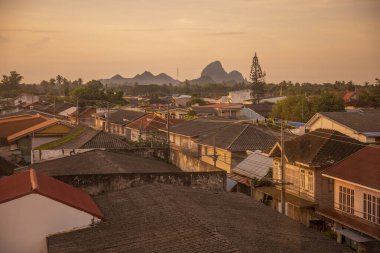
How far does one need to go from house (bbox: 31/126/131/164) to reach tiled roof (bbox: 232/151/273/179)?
6.03 meters

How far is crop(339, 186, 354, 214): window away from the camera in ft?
58.6

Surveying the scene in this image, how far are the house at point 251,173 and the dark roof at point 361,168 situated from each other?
4.55 metres

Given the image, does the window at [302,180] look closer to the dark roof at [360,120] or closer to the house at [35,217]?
the dark roof at [360,120]

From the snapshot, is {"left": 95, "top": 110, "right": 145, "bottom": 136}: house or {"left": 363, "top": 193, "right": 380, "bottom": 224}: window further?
{"left": 95, "top": 110, "right": 145, "bottom": 136}: house

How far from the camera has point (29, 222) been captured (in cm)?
1123

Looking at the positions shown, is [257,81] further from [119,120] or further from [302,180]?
[302,180]

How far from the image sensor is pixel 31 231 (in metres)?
11.2

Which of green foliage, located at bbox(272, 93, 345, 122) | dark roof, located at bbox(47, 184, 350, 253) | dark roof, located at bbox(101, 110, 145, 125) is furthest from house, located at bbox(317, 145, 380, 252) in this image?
dark roof, located at bbox(101, 110, 145, 125)

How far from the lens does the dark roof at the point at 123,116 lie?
47.4 metres

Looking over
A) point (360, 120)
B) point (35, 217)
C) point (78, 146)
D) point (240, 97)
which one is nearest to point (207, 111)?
point (240, 97)

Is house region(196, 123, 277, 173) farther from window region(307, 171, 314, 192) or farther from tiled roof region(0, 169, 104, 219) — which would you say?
tiled roof region(0, 169, 104, 219)

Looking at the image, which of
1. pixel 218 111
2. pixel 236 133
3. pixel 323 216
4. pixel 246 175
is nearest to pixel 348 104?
pixel 218 111

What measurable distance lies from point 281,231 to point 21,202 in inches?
240

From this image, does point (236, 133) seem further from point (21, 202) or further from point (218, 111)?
point (218, 111)
